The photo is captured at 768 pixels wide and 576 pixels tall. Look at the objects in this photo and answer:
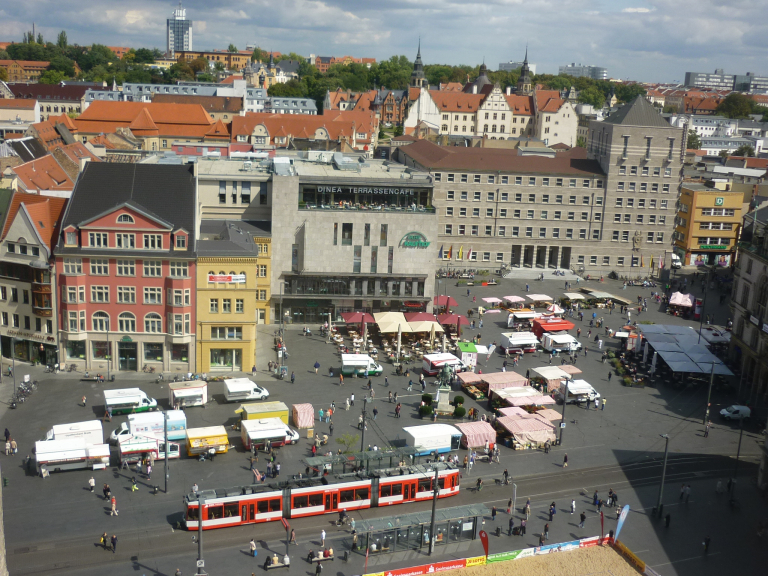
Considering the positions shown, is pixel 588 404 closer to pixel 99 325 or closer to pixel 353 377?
pixel 353 377

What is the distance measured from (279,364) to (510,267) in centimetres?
5015

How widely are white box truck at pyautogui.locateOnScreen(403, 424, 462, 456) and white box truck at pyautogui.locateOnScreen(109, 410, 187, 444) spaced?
15789 millimetres

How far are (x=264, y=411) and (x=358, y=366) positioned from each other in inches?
552

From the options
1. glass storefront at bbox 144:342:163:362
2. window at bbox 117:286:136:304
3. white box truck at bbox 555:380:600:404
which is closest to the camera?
white box truck at bbox 555:380:600:404

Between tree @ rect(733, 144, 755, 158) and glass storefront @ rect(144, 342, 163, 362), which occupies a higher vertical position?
tree @ rect(733, 144, 755, 158)

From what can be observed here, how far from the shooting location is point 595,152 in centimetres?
11531

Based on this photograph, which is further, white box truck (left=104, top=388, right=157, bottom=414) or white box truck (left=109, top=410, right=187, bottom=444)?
white box truck (left=104, top=388, right=157, bottom=414)

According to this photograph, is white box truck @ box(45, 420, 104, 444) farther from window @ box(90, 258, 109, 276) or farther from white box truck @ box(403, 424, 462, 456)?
white box truck @ box(403, 424, 462, 456)

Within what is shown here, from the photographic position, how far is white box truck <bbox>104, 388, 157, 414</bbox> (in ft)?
191

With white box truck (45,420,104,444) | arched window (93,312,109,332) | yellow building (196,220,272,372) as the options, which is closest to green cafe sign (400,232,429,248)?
yellow building (196,220,272,372)

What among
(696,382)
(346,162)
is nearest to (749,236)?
(696,382)

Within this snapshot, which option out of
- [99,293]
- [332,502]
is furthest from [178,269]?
[332,502]

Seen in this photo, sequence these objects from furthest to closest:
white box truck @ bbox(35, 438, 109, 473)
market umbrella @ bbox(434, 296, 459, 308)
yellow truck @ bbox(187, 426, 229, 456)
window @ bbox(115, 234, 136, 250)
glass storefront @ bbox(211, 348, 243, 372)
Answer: market umbrella @ bbox(434, 296, 459, 308) < glass storefront @ bbox(211, 348, 243, 372) < window @ bbox(115, 234, 136, 250) < yellow truck @ bbox(187, 426, 229, 456) < white box truck @ bbox(35, 438, 109, 473)

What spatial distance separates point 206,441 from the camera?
52.7m
